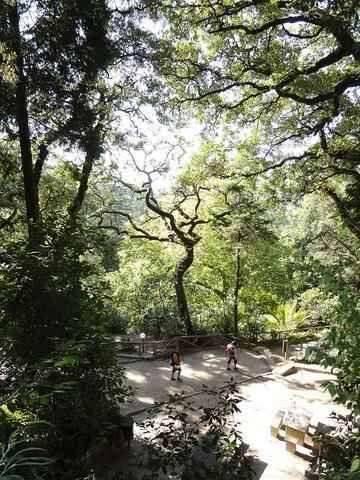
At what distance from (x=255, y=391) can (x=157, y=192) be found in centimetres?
912

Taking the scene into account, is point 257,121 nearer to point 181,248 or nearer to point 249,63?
point 249,63

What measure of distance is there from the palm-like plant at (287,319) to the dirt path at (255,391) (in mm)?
1865

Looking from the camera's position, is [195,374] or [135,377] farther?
[195,374]

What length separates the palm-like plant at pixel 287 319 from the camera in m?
15.2

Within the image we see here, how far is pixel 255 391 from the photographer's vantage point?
9969mm

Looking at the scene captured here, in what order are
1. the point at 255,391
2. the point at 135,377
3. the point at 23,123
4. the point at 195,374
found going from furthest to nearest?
the point at 195,374, the point at 135,377, the point at 255,391, the point at 23,123

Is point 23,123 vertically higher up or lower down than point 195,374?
higher up

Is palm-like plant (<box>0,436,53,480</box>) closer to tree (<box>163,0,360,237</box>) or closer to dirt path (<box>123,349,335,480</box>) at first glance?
dirt path (<box>123,349,335,480</box>)

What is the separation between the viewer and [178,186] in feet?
49.3

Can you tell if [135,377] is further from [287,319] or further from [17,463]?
[17,463]

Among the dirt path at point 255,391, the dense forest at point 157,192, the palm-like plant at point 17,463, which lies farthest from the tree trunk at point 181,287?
the palm-like plant at point 17,463

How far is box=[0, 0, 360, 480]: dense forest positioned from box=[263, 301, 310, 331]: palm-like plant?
2.3 inches

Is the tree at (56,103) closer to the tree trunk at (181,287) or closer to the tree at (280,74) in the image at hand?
the tree at (280,74)

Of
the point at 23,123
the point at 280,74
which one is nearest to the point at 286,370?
the point at 280,74
